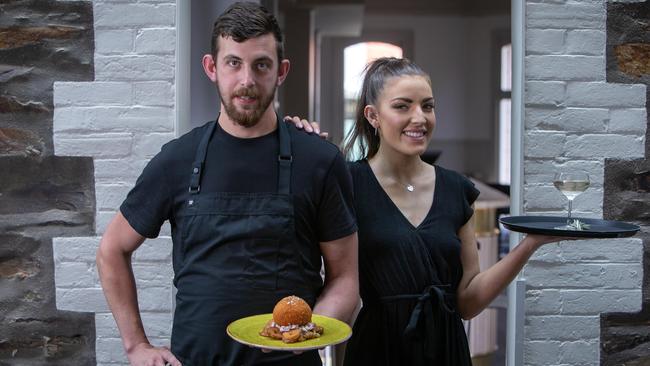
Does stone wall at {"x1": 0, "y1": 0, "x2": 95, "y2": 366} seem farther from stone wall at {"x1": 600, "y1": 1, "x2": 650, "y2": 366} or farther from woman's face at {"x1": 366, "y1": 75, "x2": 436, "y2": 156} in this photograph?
stone wall at {"x1": 600, "y1": 1, "x2": 650, "y2": 366}

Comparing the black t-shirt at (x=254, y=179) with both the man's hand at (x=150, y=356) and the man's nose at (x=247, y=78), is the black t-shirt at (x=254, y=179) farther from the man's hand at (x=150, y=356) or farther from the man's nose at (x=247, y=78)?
the man's hand at (x=150, y=356)

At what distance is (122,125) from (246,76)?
3.44ft

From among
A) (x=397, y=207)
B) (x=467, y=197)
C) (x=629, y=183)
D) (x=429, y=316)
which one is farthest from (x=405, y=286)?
(x=629, y=183)

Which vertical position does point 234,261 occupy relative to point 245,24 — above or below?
below

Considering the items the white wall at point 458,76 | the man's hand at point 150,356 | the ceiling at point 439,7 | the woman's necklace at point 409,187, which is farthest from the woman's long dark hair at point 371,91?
the white wall at point 458,76

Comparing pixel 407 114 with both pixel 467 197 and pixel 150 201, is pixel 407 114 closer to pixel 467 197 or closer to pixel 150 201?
pixel 467 197

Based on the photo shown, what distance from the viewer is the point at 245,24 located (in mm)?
1893

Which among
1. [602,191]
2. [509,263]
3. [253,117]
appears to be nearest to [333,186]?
[253,117]

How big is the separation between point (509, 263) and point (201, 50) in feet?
4.62

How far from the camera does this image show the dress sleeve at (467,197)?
2.29 m

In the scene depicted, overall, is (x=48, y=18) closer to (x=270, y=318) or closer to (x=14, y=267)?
(x=14, y=267)

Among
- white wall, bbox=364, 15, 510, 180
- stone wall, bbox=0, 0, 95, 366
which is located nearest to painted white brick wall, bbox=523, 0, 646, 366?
stone wall, bbox=0, 0, 95, 366

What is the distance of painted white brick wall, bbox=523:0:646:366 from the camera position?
2.78 meters

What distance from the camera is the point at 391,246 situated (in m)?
2.19
